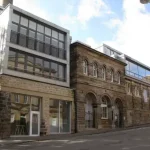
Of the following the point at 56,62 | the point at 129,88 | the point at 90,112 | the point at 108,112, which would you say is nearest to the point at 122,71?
the point at 129,88

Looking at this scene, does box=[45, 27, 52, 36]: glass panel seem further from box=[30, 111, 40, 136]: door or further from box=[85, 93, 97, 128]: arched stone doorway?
box=[30, 111, 40, 136]: door

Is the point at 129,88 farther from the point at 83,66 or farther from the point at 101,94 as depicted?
the point at 83,66

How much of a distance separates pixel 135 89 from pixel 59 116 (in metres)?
16.9

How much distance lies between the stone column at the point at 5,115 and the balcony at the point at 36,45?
4.93 m

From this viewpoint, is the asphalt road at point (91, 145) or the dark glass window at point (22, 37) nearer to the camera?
the asphalt road at point (91, 145)

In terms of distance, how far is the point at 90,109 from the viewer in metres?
27.8

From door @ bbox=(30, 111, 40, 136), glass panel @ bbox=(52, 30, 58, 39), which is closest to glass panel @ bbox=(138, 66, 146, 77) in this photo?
glass panel @ bbox=(52, 30, 58, 39)

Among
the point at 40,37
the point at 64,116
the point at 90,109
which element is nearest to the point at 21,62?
the point at 40,37

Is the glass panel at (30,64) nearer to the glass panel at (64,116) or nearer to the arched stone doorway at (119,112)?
the glass panel at (64,116)

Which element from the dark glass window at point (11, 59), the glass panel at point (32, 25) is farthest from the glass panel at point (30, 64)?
the glass panel at point (32, 25)

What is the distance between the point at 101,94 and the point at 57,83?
621 centimetres

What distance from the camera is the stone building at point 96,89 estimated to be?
26.1 m

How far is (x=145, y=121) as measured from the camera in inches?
1496

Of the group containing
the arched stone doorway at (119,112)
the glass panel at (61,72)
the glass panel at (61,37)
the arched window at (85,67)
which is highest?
the glass panel at (61,37)
